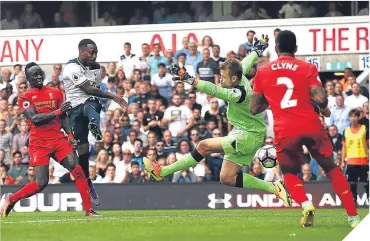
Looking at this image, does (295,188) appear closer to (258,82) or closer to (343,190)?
(343,190)

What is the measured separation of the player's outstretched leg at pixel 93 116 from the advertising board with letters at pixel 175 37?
9.27 meters

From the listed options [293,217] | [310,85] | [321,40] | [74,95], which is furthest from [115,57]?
[310,85]

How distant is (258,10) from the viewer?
28.7 meters

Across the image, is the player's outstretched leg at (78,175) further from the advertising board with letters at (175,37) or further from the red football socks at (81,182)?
the advertising board with letters at (175,37)

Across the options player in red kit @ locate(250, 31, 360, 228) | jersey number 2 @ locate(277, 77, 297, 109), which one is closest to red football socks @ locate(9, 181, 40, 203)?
player in red kit @ locate(250, 31, 360, 228)

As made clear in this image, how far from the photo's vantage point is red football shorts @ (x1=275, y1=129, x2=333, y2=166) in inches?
563

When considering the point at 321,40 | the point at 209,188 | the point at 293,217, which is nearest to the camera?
the point at 293,217

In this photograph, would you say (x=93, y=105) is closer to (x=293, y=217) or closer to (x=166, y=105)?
(x=293, y=217)

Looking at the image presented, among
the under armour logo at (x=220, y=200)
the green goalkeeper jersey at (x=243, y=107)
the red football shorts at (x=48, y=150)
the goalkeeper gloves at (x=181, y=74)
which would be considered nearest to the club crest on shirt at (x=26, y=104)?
the red football shorts at (x=48, y=150)

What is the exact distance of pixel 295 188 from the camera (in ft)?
47.4

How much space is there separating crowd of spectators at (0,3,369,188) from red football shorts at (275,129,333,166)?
345 inches

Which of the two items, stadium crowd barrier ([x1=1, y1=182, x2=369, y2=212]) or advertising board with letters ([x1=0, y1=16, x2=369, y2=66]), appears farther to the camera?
advertising board with letters ([x1=0, y1=16, x2=369, y2=66])

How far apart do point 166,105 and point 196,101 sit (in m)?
0.64

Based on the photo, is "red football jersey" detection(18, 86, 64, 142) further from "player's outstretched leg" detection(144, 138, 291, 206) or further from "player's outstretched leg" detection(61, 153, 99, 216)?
"player's outstretched leg" detection(144, 138, 291, 206)
